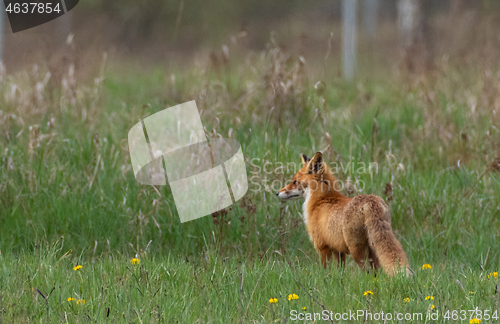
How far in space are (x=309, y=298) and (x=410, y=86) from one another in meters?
7.16

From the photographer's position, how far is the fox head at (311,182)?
467 cm

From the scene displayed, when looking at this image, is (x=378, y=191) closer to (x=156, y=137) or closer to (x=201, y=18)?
(x=156, y=137)

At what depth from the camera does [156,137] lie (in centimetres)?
674

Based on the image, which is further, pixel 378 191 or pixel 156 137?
pixel 156 137

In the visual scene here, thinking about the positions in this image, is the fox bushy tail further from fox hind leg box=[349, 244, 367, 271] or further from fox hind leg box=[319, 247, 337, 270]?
fox hind leg box=[319, 247, 337, 270]

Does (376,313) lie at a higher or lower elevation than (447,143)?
higher

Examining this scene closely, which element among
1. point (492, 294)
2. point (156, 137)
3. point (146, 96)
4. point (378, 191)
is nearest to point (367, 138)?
point (378, 191)

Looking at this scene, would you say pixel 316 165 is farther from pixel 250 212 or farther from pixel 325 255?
pixel 250 212

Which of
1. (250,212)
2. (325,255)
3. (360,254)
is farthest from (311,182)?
(360,254)

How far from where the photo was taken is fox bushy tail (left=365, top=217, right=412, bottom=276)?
3783 millimetres

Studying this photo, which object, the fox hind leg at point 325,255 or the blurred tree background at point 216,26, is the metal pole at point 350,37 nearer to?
the blurred tree background at point 216,26

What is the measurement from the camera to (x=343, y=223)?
4.09m

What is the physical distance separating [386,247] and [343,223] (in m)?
0.39

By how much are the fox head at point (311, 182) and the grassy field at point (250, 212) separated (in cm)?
45
